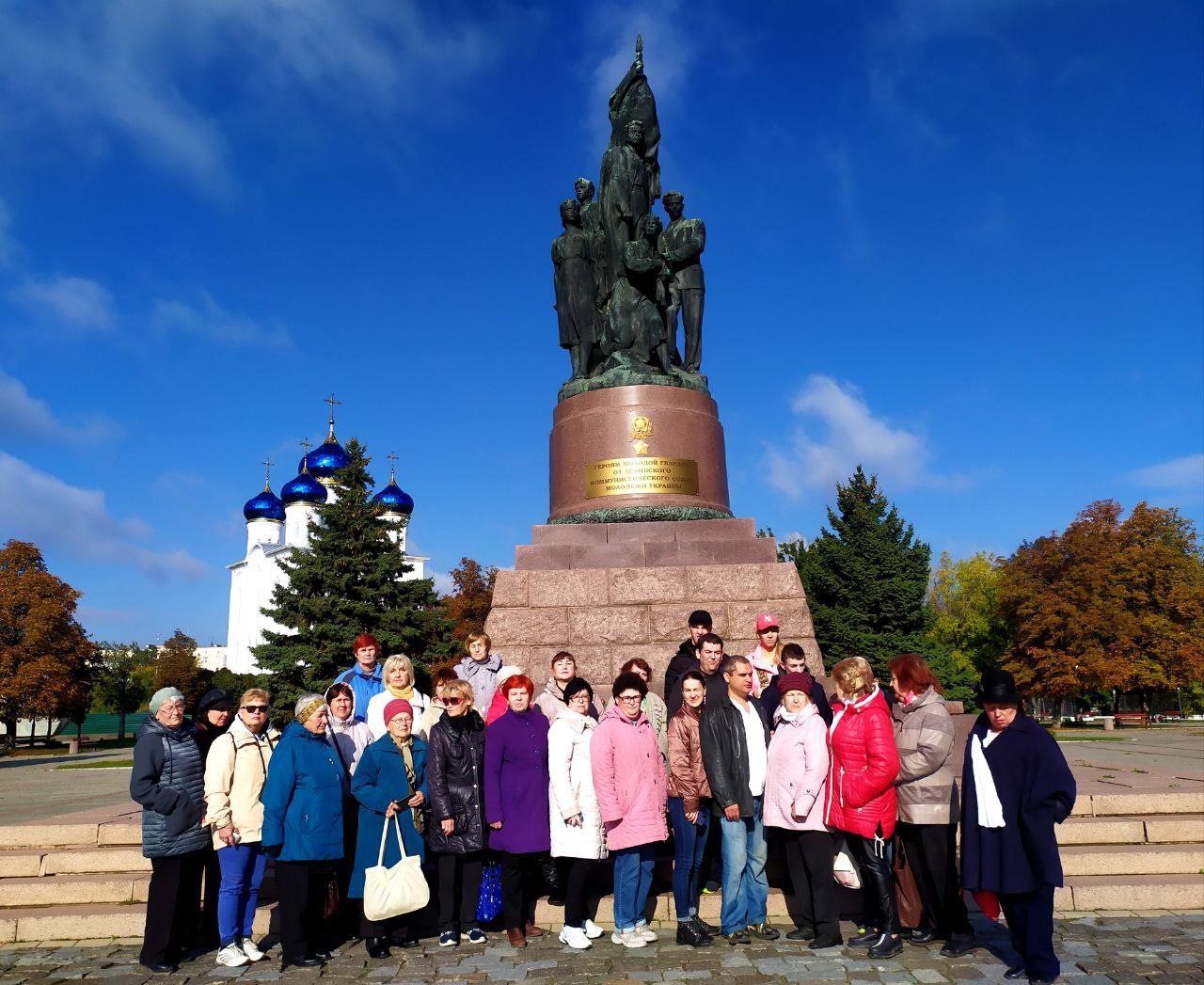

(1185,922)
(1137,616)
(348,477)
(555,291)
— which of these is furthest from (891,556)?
(1185,922)

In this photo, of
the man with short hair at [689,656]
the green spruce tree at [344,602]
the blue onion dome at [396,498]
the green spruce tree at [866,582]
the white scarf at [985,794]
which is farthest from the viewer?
the blue onion dome at [396,498]

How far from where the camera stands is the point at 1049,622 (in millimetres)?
32594

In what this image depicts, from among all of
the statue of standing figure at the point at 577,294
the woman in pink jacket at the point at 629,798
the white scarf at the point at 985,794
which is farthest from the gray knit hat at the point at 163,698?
the statue of standing figure at the point at 577,294

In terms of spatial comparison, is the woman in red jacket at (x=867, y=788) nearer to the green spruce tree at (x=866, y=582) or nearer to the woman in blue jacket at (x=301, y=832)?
the woman in blue jacket at (x=301, y=832)

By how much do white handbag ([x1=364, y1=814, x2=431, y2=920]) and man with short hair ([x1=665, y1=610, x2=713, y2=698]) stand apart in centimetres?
187

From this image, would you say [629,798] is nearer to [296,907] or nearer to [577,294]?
[296,907]

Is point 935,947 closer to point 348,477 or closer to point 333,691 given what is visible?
point 333,691

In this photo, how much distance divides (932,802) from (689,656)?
73.4 inches

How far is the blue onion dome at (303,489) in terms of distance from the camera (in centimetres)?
5350

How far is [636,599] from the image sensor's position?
8930 mm

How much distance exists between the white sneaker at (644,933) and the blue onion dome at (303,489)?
50.2 metres

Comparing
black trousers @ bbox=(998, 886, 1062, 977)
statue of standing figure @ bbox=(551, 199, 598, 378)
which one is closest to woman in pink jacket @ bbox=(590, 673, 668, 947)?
black trousers @ bbox=(998, 886, 1062, 977)

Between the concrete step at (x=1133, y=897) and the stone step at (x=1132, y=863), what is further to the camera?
the stone step at (x=1132, y=863)

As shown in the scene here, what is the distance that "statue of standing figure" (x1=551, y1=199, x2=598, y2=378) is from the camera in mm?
11797
